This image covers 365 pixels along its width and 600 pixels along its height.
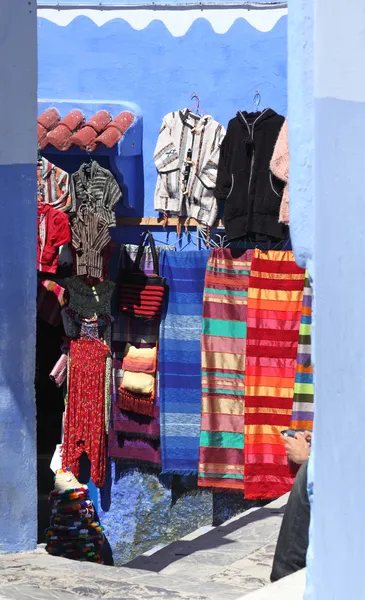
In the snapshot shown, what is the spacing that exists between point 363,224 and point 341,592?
108 cm

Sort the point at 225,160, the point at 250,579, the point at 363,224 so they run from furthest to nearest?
the point at 225,160 < the point at 250,579 < the point at 363,224

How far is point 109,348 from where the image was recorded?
30.6 ft

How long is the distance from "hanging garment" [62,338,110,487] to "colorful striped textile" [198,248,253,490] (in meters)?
0.86

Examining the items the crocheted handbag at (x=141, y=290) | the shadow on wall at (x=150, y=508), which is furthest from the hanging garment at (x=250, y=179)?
the shadow on wall at (x=150, y=508)

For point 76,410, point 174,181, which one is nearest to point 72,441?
point 76,410

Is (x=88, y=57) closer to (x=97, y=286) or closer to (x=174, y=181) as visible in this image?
(x=174, y=181)

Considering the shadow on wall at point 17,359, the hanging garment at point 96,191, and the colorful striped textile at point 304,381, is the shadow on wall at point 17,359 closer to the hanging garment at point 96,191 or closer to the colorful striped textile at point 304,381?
the hanging garment at point 96,191

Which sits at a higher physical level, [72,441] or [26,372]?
[26,372]

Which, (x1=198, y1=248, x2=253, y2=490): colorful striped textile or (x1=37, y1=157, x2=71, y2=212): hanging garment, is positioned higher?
(x1=37, y1=157, x2=71, y2=212): hanging garment

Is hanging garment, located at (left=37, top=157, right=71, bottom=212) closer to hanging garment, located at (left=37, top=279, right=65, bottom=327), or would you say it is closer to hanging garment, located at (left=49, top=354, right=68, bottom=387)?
hanging garment, located at (left=37, top=279, right=65, bottom=327)

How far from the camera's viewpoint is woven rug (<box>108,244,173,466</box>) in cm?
927

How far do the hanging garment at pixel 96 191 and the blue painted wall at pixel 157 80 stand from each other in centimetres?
32

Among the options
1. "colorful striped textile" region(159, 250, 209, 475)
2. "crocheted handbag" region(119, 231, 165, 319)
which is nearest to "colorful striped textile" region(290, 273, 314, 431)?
"colorful striped textile" region(159, 250, 209, 475)

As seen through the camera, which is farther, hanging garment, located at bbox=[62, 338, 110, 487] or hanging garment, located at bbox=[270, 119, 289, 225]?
Answer: hanging garment, located at bbox=[62, 338, 110, 487]
